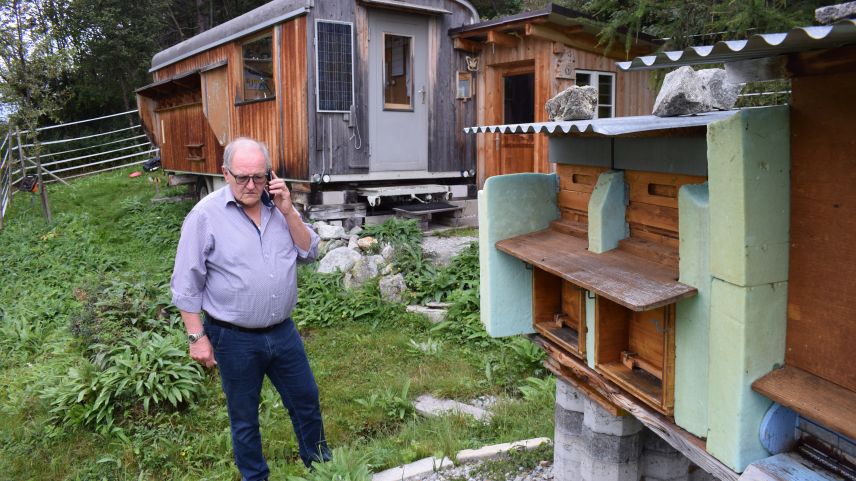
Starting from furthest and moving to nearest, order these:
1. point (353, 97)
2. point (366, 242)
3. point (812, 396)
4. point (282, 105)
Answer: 1. point (282, 105)
2. point (353, 97)
3. point (366, 242)
4. point (812, 396)

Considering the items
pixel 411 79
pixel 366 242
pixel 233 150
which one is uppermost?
pixel 411 79

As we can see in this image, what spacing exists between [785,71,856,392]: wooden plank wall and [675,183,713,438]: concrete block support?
0.94ft

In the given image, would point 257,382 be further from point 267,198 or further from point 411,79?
point 411,79

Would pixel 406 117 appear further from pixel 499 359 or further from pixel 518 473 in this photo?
pixel 518 473

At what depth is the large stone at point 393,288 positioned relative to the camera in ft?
26.8

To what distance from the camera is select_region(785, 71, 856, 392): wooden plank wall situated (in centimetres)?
191

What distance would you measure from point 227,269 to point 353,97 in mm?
6897

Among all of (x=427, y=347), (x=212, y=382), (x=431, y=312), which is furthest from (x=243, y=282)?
(x=431, y=312)

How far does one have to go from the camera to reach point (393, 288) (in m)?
8.22

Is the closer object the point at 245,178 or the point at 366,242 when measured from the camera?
the point at 245,178

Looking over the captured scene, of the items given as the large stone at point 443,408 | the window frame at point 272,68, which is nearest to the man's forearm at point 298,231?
the large stone at point 443,408

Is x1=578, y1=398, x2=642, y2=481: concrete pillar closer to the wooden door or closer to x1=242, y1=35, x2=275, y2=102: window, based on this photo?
the wooden door

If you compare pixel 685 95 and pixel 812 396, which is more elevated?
pixel 685 95

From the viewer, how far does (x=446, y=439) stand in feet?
15.6
